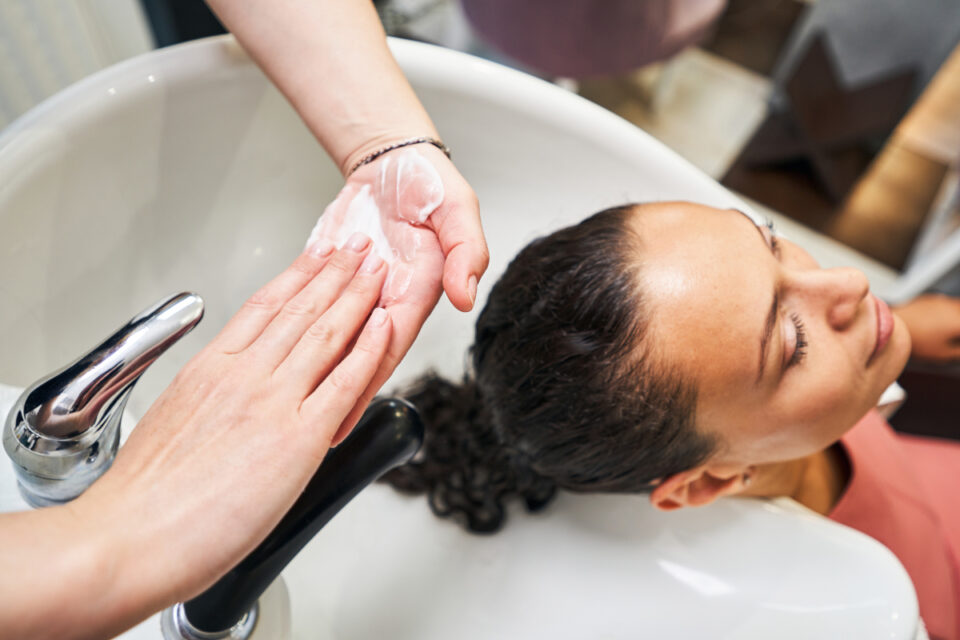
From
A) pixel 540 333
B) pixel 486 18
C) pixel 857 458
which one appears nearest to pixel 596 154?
pixel 540 333

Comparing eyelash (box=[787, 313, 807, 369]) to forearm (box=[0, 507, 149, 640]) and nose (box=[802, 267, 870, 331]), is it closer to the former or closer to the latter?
nose (box=[802, 267, 870, 331])

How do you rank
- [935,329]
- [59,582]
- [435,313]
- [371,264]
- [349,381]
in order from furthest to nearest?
[935,329] → [435,313] → [371,264] → [349,381] → [59,582]

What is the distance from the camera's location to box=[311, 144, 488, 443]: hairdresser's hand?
1.79ft

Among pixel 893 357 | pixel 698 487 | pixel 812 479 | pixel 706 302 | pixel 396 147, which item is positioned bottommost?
pixel 812 479

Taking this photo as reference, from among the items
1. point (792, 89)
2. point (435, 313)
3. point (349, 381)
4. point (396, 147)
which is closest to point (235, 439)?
point (349, 381)

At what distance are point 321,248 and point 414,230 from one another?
87 mm

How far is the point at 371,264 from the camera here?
593 millimetres

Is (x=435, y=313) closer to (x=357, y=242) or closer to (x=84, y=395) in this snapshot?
(x=357, y=242)

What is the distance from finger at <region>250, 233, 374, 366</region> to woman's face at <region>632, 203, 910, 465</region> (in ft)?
0.93

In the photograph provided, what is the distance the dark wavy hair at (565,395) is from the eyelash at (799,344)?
12 centimetres

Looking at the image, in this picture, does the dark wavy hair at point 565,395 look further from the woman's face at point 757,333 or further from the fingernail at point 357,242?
the fingernail at point 357,242

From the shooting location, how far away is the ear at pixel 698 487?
73 cm

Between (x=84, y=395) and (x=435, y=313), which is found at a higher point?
(x=84, y=395)

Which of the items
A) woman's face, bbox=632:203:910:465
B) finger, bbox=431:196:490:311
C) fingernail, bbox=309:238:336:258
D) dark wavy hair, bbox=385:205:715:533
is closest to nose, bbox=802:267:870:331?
woman's face, bbox=632:203:910:465
